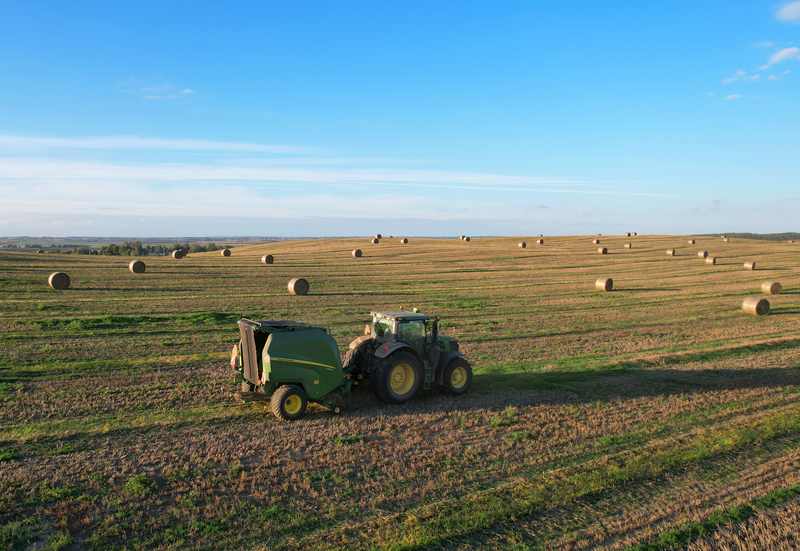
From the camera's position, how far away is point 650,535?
7.19 m

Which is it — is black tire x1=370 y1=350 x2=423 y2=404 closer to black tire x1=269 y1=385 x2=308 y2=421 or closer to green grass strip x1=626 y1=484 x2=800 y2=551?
black tire x1=269 y1=385 x2=308 y2=421

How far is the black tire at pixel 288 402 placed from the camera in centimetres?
1079

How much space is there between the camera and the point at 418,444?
32.7 ft

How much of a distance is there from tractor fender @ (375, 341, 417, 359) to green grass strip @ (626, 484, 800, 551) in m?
5.90

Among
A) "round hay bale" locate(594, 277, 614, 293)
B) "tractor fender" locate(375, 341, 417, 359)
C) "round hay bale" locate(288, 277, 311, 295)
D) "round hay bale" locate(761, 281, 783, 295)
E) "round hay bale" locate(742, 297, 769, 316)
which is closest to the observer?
"tractor fender" locate(375, 341, 417, 359)

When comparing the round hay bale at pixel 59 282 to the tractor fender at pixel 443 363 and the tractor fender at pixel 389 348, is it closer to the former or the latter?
the tractor fender at pixel 389 348

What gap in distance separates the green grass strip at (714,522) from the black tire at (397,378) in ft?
19.1

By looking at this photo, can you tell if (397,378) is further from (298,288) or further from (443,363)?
(298,288)

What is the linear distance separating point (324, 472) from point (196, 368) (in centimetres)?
719

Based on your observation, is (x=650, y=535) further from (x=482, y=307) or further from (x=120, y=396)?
(x=482, y=307)

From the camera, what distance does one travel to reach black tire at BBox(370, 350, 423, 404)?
38.7ft

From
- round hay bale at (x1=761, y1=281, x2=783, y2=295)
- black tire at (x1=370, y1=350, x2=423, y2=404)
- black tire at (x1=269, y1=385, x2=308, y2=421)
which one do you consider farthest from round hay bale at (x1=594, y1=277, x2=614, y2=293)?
black tire at (x1=269, y1=385, x2=308, y2=421)

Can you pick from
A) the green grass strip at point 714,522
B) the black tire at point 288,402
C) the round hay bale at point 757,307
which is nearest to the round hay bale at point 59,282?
the black tire at point 288,402

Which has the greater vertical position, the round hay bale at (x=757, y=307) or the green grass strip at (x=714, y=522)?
the round hay bale at (x=757, y=307)
